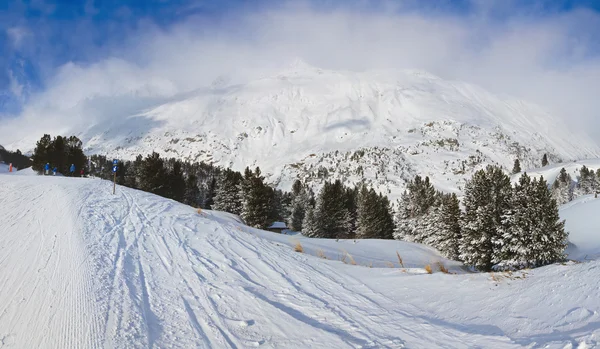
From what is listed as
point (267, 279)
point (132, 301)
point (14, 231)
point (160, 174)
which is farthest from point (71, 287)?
point (160, 174)

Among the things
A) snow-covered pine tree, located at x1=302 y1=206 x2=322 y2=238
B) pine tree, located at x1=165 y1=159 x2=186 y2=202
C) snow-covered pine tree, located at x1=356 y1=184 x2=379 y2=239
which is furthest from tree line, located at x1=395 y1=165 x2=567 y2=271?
pine tree, located at x1=165 y1=159 x2=186 y2=202

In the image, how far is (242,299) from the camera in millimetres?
7082

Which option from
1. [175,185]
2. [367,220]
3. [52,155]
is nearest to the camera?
[367,220]

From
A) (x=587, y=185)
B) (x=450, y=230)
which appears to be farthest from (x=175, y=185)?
(x=587, y=185)

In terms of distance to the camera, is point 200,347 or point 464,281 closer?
point 200,347

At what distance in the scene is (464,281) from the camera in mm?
9398

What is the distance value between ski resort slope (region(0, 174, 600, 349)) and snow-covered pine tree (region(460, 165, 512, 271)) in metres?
20.2

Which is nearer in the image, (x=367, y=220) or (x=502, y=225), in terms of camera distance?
(x=502, y=225)

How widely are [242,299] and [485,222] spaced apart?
27245 millimetres

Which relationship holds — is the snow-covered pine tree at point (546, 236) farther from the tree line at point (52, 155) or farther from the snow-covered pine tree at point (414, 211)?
the tree line at point (52, 155)

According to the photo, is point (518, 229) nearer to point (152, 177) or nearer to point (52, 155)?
point (152, 177)

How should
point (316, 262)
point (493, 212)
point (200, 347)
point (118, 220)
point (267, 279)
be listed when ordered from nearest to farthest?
point (200, 347)
point (267, 279)
point (316, 262)
point (118, 220)
point (493, 212)

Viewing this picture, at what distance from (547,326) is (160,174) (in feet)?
169

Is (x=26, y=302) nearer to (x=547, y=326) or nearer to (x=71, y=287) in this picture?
(x=71, y=287)
